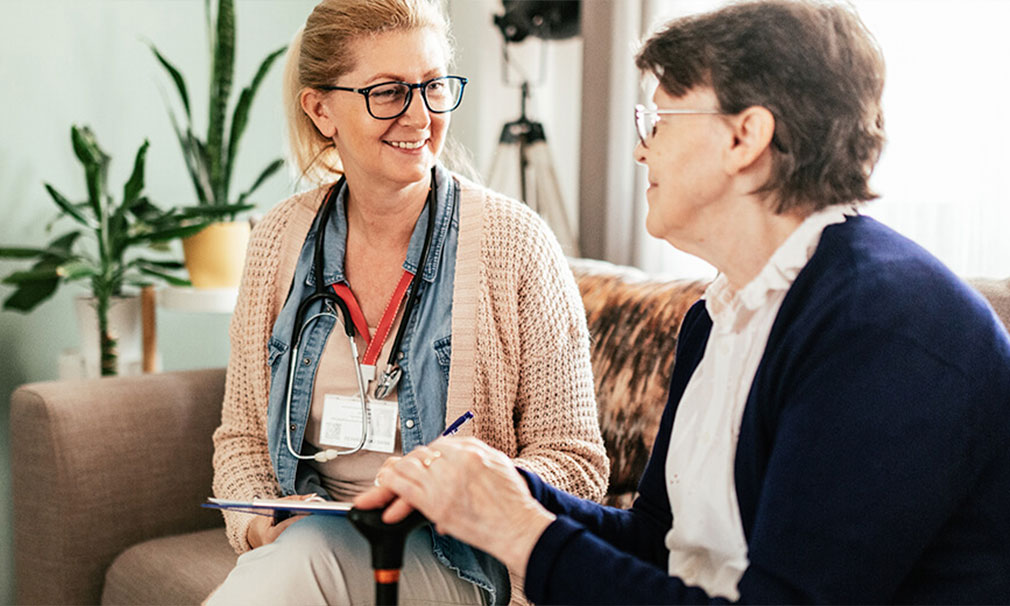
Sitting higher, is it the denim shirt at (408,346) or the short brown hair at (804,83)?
the short brown hair at (804,83)

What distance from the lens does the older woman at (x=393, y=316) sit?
1.62 meters

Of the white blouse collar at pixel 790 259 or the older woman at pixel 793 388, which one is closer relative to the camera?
the older woman at pixel 793 388

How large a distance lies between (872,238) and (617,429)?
107 cm

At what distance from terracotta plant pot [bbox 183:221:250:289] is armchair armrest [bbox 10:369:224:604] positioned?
48cm

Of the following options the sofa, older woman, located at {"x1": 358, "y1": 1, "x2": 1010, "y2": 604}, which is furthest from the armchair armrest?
older woman, located at {"x1": 358, "y1": 1, "x2": 1010, "y2": 604}

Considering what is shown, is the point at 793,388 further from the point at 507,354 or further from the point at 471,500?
the point at 507,354

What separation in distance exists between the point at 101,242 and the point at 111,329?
9.5 inches

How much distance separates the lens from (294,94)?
1824mm

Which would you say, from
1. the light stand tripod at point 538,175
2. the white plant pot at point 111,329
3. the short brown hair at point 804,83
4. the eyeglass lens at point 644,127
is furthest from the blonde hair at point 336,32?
the light stand tripod at point 538,175

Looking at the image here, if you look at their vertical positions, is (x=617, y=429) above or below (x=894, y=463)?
below

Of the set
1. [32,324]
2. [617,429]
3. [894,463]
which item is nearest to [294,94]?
[617,429]

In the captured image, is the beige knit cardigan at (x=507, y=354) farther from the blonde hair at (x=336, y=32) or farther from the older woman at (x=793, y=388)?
the older woman at (x=793, y=388)

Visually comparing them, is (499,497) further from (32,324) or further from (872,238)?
(32,324)

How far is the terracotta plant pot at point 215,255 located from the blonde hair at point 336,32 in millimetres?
947
